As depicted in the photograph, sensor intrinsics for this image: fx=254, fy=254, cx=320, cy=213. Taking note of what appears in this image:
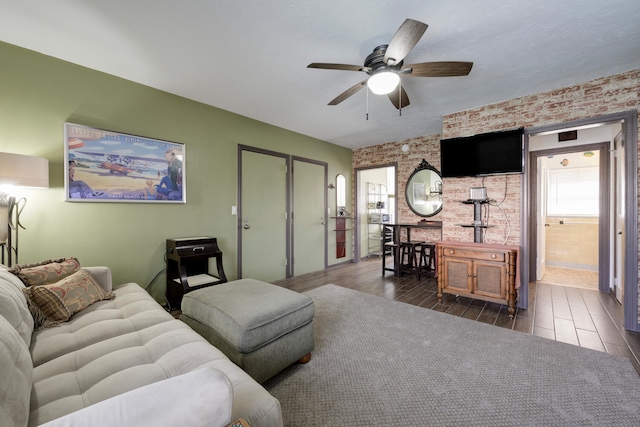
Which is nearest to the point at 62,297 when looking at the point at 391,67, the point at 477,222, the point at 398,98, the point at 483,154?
the point at 391,67

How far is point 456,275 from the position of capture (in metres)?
3.31

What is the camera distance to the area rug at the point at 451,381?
4.92ft

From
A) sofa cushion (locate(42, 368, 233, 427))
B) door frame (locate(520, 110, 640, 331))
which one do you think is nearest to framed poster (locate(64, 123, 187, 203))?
sofa cushion (locate(42, 368, 233, 427))

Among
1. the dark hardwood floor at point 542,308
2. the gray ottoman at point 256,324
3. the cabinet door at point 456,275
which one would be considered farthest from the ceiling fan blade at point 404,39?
the dark hardwood floor at point 542,308

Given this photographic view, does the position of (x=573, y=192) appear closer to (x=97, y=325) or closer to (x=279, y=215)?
(x=279, y=215)

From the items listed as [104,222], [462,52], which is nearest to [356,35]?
[462,52]

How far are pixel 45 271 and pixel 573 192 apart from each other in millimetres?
8104

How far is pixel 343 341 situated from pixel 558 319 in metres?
2.48

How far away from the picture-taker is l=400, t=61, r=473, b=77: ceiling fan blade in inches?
80.3

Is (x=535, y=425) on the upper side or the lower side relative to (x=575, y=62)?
lower

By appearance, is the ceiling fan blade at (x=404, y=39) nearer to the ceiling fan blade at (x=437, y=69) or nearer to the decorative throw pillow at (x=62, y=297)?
the ceiling fan blade at (x=437, y=69)

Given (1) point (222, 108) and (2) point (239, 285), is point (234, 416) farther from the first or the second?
(1) point (222, 108)

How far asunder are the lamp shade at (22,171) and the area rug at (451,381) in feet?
8.02

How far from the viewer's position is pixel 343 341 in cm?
234
